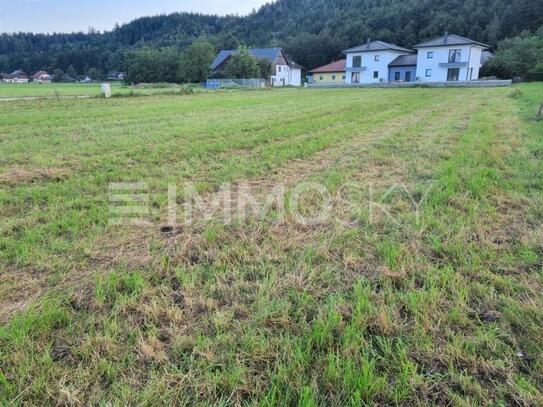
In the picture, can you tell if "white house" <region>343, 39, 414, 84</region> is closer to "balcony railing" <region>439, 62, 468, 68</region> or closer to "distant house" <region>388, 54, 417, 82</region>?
"distant house" <region>388, 54, 417, 82</region>

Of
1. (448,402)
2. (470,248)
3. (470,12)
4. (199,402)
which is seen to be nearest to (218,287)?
(199,402)

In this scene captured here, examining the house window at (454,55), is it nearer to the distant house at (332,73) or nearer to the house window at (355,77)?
the house window at (355,77)

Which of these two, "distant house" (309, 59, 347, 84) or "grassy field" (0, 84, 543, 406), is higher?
"distant house" (309, 59, 347, 84)

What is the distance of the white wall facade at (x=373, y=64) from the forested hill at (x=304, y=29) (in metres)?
15.4

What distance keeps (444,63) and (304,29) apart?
48.0 m

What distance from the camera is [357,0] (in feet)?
281

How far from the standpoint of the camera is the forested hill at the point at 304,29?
5362cm

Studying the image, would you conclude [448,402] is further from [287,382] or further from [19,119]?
[19,119]

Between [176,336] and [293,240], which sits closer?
[176,336]

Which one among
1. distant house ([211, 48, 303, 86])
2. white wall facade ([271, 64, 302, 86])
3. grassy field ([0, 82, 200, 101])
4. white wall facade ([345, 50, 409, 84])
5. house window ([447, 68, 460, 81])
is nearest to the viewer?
grassy field ([0, 82, 200, 101])

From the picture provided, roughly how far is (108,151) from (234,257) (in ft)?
15.0

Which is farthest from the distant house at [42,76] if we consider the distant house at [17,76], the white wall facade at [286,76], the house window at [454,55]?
the house window at [454,55]

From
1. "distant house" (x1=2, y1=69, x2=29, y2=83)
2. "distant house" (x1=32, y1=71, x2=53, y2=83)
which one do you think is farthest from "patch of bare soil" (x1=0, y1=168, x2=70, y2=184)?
"distant house" (x1=2, y1=69, x2=29, y2=83)

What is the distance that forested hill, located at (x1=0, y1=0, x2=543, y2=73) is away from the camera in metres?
53.6
